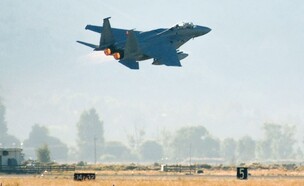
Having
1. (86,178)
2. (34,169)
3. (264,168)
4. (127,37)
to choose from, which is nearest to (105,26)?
(127,37)

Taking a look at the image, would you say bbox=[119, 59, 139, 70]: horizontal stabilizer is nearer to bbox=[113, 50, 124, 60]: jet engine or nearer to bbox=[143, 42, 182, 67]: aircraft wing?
bbox=[113, 50, 124, 60]: jet engine

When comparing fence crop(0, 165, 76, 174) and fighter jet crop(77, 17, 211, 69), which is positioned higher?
fighter jet crop(77, 17, 211, 69)

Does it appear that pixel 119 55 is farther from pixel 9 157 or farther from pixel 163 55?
pixel 9 157

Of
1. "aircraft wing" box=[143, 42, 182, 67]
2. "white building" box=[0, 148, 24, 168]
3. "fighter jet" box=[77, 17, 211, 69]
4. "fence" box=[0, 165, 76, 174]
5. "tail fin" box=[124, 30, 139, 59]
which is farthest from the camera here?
"white building" box=[0, 148, 24, 168]

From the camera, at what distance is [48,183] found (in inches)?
3265

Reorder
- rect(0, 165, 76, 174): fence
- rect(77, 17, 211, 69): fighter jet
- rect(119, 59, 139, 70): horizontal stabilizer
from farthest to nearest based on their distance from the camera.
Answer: rect(0, 165, 76, 174): fence, rect(119, 59, 139, 70): horizontal stabilizer, rect(77, 17, 211, 69): fighter jet

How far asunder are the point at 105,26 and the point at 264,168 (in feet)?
164

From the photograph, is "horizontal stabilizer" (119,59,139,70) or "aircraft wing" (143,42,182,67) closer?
"horizontal stabilizer" (119,59,139,70)

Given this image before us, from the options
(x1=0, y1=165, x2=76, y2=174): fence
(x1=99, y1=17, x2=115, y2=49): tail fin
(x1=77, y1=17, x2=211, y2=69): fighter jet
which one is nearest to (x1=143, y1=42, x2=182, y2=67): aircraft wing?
(x1=77, y1=17, x2=211, y2=69): fighter jet

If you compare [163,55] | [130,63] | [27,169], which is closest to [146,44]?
[163,55]

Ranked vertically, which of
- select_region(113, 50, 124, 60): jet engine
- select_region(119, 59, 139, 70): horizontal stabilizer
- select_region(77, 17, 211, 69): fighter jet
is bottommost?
select_region(119, 59, 139, 70): horizontal stabilizer

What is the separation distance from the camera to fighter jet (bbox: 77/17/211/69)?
305 ft

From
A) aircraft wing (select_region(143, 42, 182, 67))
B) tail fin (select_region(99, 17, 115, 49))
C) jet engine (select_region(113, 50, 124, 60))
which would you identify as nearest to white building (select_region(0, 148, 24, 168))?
tail fin (select_region(99, 17, 115, 49))

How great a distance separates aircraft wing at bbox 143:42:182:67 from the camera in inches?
3745
